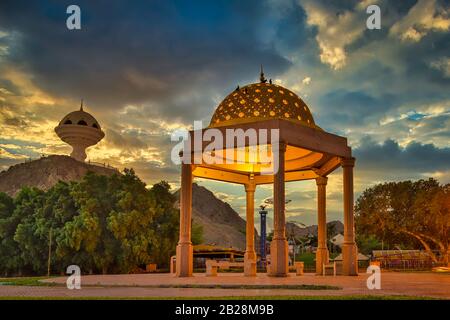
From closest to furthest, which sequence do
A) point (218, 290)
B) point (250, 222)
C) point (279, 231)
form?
1. point (218, 290)
2. point (279, 231)
3. point (250, 222)

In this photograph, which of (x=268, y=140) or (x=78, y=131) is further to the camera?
(x=78, y=131)

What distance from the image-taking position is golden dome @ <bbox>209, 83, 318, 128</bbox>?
81.2ft

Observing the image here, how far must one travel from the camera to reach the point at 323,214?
29.5 m

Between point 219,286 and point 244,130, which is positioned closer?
point 219,286

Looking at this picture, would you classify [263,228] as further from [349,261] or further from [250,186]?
[349,261]

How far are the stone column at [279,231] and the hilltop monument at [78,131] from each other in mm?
90647

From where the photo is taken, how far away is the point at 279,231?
21.7m

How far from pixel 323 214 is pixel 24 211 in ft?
85.7

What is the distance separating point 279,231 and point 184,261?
17.9 ft

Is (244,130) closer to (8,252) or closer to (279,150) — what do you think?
(279,150)

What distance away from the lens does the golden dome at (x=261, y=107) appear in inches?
974

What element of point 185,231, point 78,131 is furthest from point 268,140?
point 78,131

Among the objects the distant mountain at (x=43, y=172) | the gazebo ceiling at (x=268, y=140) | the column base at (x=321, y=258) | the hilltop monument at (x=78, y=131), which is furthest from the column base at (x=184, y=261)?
the hilltop monument at (x=78, y=131)
